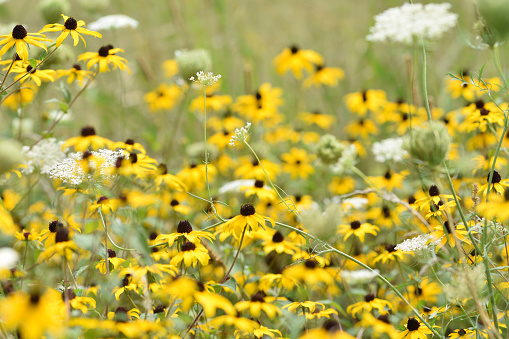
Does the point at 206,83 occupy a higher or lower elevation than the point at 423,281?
higher

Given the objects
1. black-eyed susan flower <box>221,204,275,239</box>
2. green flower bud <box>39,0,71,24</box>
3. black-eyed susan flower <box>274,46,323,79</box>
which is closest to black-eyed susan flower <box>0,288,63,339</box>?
black-eyed susan flower <box>221,204,275,239</box>

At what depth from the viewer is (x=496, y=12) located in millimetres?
1228

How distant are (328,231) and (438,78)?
4073 millimetres

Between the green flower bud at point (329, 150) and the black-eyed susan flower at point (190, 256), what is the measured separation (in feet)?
3.87

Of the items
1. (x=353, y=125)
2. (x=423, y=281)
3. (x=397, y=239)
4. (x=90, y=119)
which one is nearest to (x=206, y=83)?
(x=423, y=281)

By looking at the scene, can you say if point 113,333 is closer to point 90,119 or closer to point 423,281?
point 423,281

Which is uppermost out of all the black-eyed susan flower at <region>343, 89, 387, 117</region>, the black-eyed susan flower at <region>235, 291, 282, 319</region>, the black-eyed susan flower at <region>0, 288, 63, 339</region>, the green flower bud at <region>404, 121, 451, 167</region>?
the green flower bud at <region>404, 121, 451, 167</region>

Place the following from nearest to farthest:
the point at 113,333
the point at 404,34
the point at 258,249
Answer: the point at 113,333 → the point at 404,34 → the point at 258,249

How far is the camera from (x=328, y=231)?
3.98 feet

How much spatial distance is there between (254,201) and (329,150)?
506 millimetres

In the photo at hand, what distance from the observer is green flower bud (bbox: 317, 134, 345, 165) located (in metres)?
2.57

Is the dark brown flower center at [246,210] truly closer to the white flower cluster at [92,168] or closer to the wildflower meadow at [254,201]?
the wildflower meadow at [254,201]

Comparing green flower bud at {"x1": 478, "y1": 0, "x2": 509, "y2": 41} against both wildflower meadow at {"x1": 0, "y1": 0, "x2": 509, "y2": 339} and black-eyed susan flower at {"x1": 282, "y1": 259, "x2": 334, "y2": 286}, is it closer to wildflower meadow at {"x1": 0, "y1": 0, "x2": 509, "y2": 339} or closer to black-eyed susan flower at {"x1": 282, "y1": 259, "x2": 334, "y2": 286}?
wildflower meadow at {"x1": 0, "y1": 0, "x2": 509, "y2": 339}

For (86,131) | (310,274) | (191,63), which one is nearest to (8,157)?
(86,131)
